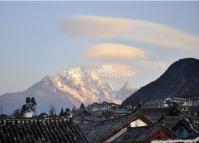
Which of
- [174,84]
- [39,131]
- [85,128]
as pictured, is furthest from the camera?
[174,84]

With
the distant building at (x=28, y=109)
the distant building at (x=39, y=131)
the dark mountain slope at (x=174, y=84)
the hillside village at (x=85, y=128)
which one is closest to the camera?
the distant building at (x=39, y=131)

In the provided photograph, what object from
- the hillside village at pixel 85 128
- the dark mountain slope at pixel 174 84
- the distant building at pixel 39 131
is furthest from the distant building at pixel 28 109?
the dark mountain slope at pixel 174 84

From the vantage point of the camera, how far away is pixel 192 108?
94.9 meters

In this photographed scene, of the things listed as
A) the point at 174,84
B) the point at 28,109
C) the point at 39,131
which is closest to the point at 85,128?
the point at 28,109

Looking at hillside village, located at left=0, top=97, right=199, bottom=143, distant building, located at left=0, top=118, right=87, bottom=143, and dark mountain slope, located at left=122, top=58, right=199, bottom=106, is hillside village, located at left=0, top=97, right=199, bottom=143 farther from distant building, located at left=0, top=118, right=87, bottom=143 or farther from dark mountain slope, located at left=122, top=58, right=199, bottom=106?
dark mountain slope, located at left=122, top=58, right=199, bottom=106

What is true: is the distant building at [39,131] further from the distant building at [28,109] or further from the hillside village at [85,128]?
the distant building at [28,109]

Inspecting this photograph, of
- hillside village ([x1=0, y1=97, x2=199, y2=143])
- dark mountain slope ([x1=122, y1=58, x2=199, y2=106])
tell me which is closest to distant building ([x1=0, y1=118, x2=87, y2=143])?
hillside village ([x1=0, y1=97, x2=199, y2=143])

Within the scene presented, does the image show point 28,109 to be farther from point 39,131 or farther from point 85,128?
point 85,128

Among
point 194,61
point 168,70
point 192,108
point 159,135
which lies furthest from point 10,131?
point 168,70

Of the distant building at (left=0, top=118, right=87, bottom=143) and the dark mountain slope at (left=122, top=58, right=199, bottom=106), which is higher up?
the dark mountain slope at (left=122, top=58, right=199, bottom=106)

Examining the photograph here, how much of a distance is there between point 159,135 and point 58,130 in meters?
14.8

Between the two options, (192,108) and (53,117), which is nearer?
(53,117)

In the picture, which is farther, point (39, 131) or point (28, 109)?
point (28, 109)

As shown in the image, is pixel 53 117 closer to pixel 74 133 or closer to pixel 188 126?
pixel 74 133
